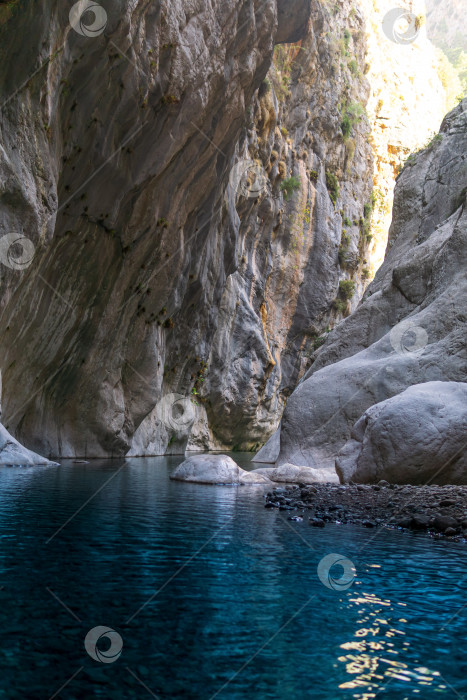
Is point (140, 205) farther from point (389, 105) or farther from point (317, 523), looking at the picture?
point (389, 105)

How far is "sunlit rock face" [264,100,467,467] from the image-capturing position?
17.1 meters

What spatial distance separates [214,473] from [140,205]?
10.4 meters

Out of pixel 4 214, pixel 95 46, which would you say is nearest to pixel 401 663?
pixel 4 214

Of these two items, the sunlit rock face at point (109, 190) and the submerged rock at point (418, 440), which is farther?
the sunlit rock face at point (109, 190)

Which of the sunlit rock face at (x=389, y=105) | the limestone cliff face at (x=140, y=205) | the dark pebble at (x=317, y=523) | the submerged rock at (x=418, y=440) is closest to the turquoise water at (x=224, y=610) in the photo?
the dark pebble at (x=317, y=523)

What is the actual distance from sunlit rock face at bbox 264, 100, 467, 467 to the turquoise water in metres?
6.35

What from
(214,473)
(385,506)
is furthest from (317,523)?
(214,473)

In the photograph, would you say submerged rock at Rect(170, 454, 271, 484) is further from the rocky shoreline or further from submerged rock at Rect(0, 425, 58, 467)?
submerged rock at Rect(0, 425, 58, 467)

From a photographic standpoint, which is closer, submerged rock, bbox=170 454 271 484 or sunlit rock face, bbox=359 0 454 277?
submerged rock, bbox=170 454 271 484

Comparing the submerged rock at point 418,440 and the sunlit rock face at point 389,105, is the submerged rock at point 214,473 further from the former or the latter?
the sunlit rock face at point 389,105

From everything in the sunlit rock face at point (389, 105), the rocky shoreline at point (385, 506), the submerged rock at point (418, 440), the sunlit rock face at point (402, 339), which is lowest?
the rocky shoreline at point (385, 506)

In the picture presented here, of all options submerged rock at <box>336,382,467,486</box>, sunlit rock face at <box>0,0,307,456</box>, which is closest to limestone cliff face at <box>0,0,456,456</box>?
sunlit rock face at <box>0,0,307,456</box>

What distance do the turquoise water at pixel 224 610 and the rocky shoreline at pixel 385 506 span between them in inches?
18.8

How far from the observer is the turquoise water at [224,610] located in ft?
11.5
